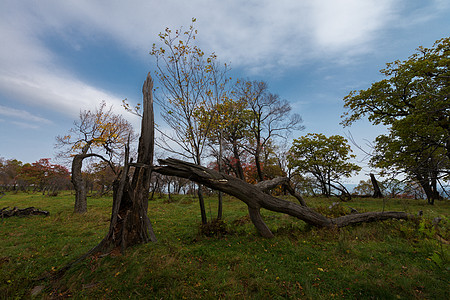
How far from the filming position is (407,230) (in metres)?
6.32

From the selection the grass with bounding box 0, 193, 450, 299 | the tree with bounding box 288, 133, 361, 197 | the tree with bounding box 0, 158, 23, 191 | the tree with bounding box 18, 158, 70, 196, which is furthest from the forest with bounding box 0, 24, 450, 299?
the tree with bounding box 0, 158, 23, 191

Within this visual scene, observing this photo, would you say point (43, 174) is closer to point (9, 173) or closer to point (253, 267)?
point (9, 173)

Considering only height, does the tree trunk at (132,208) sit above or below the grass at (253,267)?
above

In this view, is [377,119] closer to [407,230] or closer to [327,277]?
[407,230]

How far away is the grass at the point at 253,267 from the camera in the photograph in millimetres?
3715

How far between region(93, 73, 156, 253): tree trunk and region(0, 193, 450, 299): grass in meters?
0.43

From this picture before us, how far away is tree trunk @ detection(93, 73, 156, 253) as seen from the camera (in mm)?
5445

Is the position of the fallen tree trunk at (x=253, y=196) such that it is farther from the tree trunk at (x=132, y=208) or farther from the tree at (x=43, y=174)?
the tree at (x=43, y=174)

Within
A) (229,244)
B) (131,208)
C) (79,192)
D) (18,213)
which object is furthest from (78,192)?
(229,244)

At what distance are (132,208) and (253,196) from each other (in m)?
3.85

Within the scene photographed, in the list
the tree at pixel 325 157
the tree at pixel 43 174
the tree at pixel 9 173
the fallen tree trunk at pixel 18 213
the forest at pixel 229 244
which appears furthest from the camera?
the tree at pixel 9 173

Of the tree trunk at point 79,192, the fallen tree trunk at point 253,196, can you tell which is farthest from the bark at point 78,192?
the fallen tree trunk at point 253,196

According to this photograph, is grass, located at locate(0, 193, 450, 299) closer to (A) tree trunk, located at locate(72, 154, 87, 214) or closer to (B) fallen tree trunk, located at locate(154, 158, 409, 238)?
(B) fallen tree trunk, located at locate(154, 158, 409, 238)

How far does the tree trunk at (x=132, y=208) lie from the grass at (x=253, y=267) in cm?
43
